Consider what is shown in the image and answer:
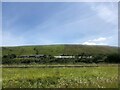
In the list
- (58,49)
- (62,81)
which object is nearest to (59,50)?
(58,49)

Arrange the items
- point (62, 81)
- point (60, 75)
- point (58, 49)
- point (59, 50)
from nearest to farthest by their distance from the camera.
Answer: point (62, 81)
point (60, 75)
point (59, 50)
point (58, 49)

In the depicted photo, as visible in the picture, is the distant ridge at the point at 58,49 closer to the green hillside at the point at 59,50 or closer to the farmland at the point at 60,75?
the green hillside at the point at 59,50

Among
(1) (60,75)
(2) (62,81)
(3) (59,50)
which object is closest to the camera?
(2) (62,81)

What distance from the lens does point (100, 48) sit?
543 ft

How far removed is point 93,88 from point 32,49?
157 meters

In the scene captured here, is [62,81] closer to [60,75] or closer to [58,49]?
[60,75]

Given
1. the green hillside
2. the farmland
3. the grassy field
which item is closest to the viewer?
the grassy field

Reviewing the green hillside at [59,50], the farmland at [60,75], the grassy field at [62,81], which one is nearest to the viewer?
the grassy field at [62,81]

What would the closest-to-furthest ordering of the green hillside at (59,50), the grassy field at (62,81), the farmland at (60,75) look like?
1. the grassy field at (62,81)
2. the farmland at (60,75)
3. the green hillside at (59,50)

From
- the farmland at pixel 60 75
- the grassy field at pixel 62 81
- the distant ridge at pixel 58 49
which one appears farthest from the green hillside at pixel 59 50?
the grassy field at pixel 62 81

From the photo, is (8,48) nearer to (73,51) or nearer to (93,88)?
(73,51)

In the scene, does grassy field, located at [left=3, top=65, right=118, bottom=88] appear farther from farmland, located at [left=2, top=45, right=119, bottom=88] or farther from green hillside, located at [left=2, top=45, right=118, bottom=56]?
green hillside, located at [left=2, top=45, right=118, bottom=56]

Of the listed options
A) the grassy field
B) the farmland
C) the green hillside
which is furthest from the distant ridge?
the grassy field

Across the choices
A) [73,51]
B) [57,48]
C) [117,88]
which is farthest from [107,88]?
[57,48]
